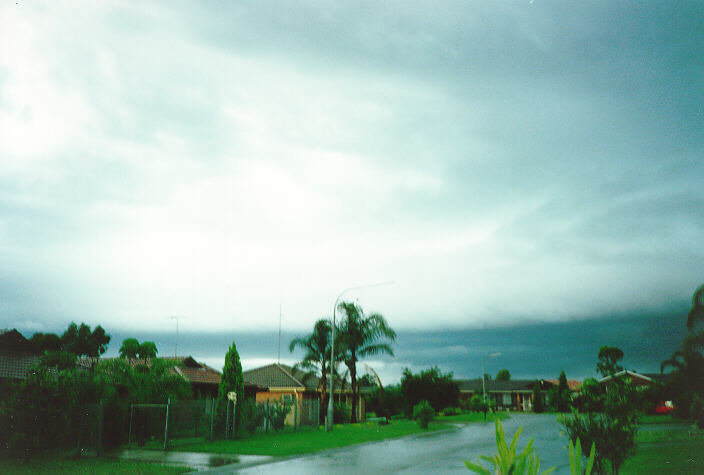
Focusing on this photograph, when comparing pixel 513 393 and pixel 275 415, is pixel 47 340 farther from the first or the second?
pixel 513 393

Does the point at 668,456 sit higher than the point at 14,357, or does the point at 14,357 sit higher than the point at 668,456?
the point at 14,357

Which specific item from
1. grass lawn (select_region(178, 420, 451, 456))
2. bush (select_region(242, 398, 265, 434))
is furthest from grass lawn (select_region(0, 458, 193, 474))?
bush (select_region(242, 398, 265, 434))

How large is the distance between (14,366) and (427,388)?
126 ft

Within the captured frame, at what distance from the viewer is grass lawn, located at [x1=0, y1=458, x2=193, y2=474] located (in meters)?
15.6

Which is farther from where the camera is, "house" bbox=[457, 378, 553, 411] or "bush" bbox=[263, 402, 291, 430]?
"house" bbox=[457, 378, 553, 411]

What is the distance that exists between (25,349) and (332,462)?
19578mm

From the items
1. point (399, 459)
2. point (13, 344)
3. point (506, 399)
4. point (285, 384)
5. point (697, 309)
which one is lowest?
point (506, 399)

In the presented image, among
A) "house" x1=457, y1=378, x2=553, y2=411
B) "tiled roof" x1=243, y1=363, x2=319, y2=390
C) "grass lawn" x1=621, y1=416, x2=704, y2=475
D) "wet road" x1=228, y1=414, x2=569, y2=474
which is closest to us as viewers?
"grass lawn" x1=621, y1=416, x2=704, y2=475

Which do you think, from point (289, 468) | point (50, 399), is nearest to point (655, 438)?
point (289, 468)

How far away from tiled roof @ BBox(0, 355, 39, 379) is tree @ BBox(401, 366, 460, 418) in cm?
3587

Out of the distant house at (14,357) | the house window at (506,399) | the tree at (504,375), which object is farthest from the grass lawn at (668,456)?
the tree at (504,375)

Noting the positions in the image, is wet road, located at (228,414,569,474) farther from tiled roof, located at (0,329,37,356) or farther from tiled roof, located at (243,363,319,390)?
tiled roof, located at (243,363,319,390)

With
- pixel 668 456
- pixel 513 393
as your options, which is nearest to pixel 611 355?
pixel 513 393

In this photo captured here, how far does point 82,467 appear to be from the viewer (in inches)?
653
